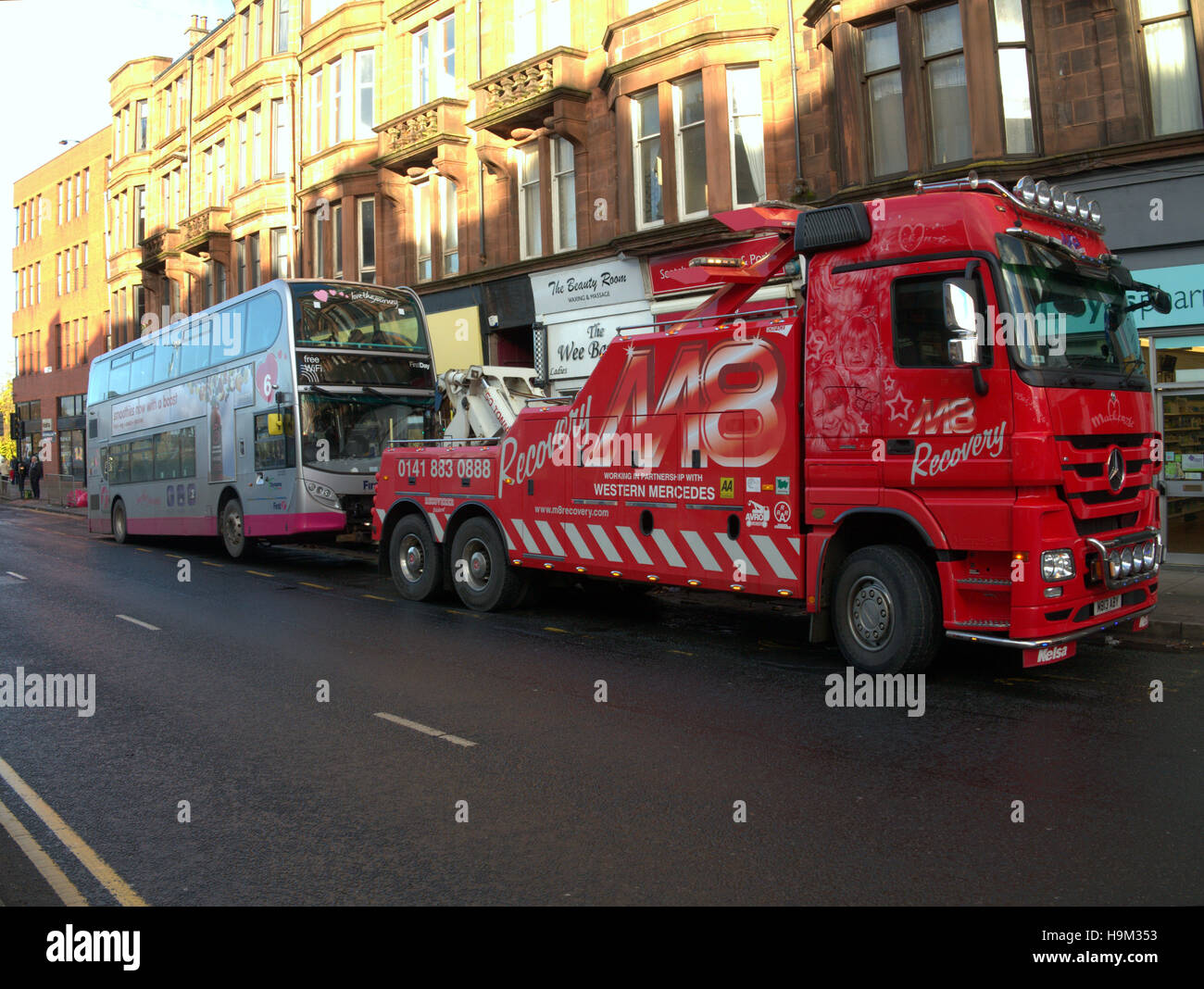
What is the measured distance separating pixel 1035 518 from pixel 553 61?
17200 millimetres

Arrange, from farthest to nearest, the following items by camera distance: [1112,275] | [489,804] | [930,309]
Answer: [1112,275] < [930,309] < [489,804]

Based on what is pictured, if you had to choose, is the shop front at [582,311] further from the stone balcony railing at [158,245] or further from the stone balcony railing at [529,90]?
the stone balcony railing at [158,245]

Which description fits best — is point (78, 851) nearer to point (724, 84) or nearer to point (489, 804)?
point (489, 804)

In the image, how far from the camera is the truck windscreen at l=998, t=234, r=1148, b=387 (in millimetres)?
7090

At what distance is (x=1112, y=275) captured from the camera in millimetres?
8141

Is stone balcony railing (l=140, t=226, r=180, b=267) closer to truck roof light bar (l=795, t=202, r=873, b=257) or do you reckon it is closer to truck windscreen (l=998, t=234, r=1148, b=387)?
truck roof light bar (l=795, t=202, r=873, b=257)

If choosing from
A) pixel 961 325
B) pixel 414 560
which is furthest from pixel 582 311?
pixel 961 325

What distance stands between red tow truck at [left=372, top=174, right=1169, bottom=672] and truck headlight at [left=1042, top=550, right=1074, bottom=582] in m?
0.02

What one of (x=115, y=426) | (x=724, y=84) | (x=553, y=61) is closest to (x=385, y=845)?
(x=724, y=84)

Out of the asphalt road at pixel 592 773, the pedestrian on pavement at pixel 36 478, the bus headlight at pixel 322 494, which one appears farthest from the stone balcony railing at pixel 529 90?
the pedestrian on pavement at pixel 36 478

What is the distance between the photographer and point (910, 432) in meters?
7.39

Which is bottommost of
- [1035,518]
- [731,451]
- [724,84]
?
[1035,518]

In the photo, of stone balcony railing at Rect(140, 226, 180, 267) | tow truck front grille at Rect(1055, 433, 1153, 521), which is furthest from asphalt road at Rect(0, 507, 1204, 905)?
stone balcony railing at Rect(140, 226, 180, 267)

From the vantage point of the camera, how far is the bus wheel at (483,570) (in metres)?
11.3
